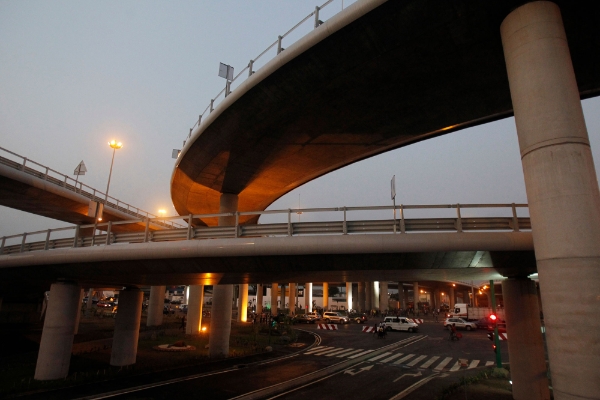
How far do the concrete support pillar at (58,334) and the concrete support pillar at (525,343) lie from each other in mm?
20298

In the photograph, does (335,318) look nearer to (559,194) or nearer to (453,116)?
(453,116)

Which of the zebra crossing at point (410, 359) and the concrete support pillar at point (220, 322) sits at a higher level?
the concrete support pillar at point (220, 322)

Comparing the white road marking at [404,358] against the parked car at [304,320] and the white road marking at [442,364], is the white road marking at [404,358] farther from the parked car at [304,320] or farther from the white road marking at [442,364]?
the parked car at [304,320]

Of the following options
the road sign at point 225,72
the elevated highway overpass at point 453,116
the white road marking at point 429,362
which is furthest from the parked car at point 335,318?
the road sign at point 225,72

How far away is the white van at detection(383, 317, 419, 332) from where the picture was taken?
142ft

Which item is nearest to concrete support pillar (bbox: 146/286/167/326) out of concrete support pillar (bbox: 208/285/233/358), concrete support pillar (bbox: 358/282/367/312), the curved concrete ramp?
concrete support pillar (bbox: 208/285/233/358)

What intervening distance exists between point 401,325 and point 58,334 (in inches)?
1430

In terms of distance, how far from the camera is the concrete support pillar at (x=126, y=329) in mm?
21406

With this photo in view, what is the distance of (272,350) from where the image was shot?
28234mm

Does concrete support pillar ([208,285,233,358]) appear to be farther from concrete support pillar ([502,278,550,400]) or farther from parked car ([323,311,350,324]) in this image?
parked car ([323,311,350,324])

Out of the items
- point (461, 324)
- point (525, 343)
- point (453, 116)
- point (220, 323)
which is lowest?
point (461, 324)

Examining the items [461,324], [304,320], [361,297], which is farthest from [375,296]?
Result: [461,324]

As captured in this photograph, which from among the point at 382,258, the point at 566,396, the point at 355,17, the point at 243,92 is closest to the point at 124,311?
the point at 243,92

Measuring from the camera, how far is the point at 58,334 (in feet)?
60.2
